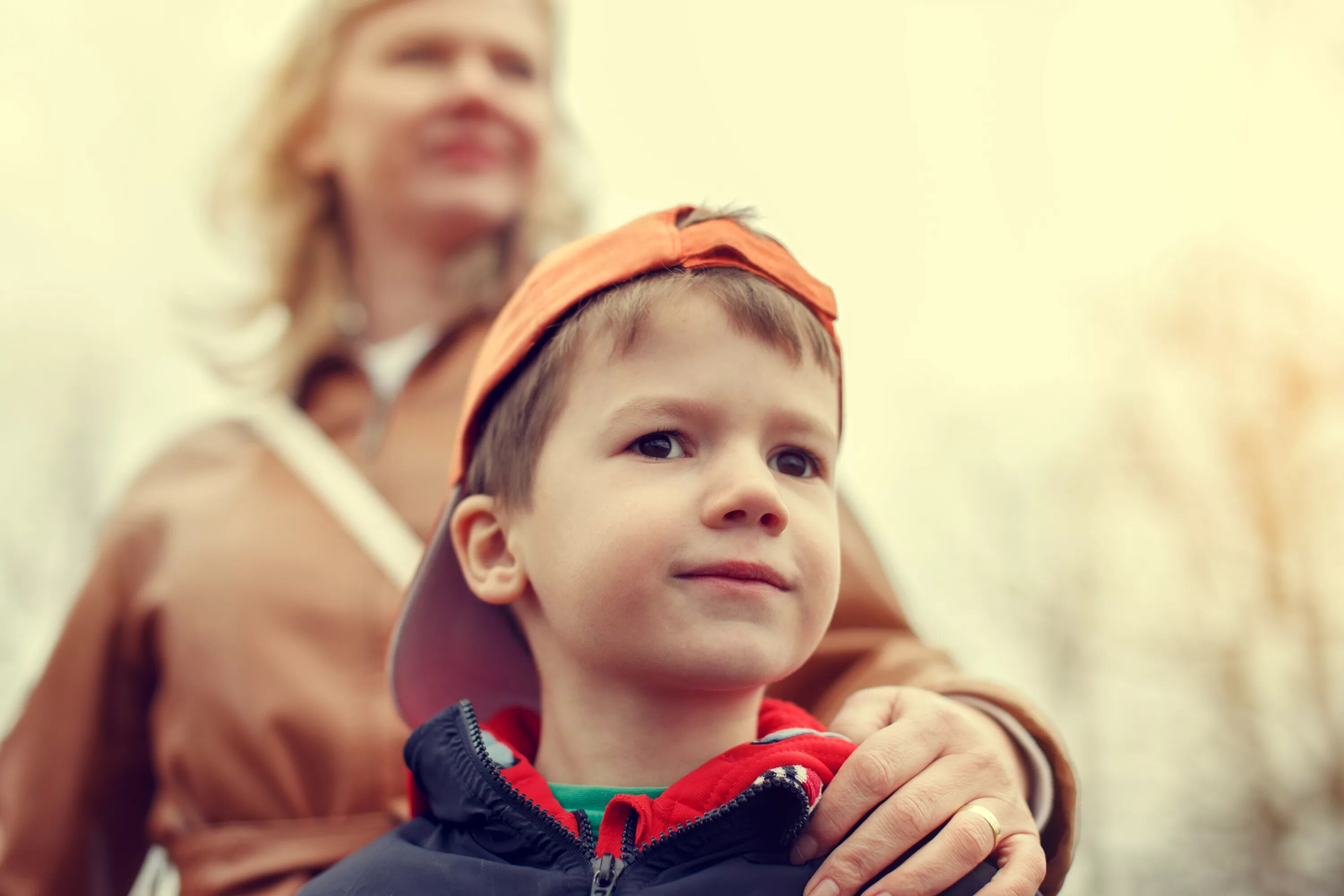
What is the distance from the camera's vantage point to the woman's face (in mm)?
2312

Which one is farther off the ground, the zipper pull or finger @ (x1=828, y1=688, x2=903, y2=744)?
finger @ (x1=828, y1=688, x2=903, y2=744)

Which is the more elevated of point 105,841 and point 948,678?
point 948,678

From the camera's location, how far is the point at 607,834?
116cm

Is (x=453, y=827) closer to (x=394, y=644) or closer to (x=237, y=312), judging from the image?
(x=394, y=644)

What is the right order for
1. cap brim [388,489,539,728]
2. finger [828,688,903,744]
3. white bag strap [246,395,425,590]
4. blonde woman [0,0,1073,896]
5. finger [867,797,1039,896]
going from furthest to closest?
white bag strap [246,395,425,590] → blonde woman [0,0,1073,896] → cap brim [388,489,539,728] → finger [828,688,903,744] → finger [867,797,1039,896]

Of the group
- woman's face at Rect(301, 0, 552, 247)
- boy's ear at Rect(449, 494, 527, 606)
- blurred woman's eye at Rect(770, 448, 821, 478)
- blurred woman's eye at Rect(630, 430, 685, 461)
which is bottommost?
boy's ear at Rect(449, 494, 527, 606)

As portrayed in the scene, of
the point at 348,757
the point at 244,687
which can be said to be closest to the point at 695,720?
the point at 348,757

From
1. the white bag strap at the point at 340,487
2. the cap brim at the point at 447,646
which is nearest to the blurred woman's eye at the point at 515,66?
the white bag strap at the point at 340,487

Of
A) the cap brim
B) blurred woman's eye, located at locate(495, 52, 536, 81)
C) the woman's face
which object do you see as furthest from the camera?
blurred woman's eye, located at locate(495, 52, 536, 81)

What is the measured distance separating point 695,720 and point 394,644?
0.51 meters

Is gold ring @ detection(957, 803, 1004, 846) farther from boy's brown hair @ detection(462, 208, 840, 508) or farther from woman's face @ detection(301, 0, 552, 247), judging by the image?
woman's face @ detection(301, 0, 552, 247)

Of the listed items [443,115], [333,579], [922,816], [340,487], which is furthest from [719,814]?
[443,115]

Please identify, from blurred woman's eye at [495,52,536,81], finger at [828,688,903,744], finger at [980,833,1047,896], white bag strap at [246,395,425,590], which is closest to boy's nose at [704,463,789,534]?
finger at [828,688,903,744]

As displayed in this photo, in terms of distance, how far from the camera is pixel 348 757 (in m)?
1.82
